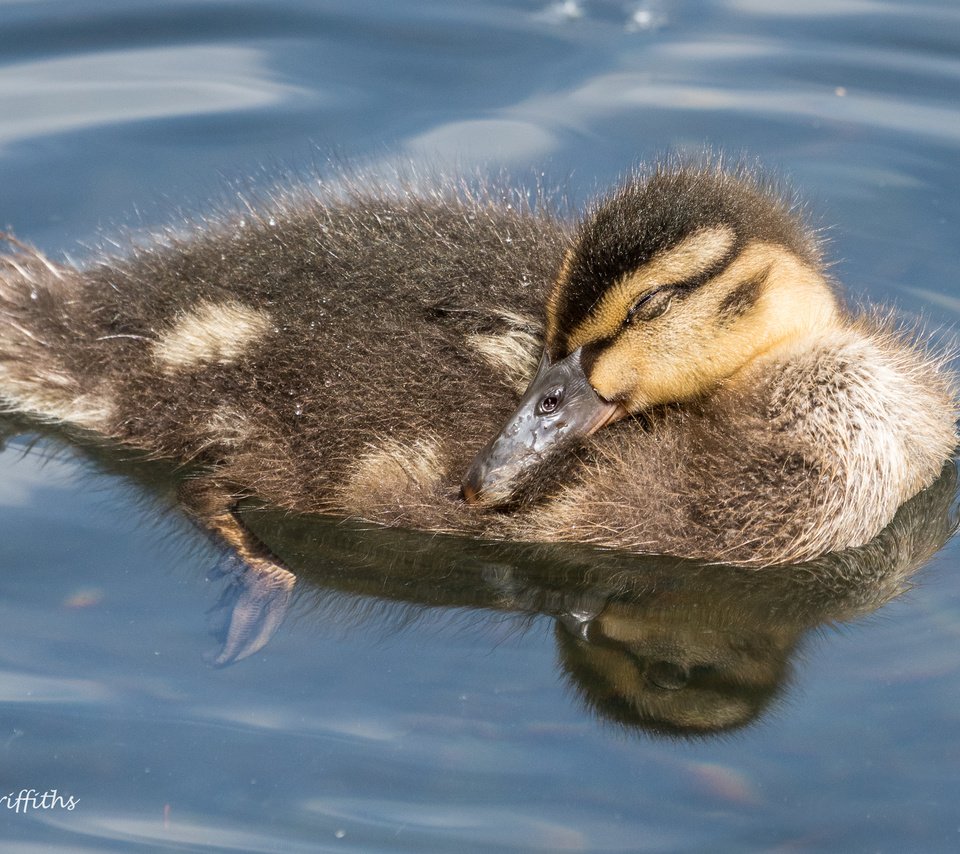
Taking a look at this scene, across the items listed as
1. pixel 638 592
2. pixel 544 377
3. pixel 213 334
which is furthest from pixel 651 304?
pixel 213 334

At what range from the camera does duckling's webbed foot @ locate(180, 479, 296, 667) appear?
10.4 feet

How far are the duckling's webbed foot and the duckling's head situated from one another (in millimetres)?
459

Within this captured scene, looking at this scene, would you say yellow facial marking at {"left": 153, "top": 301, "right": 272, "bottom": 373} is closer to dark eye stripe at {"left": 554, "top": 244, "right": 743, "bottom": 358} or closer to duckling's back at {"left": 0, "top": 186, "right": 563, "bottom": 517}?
duckling's back at {"left": 0, "top": 186, "right": 563, "bottom": 517}

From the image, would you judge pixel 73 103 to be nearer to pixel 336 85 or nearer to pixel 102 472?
pixel 336 85

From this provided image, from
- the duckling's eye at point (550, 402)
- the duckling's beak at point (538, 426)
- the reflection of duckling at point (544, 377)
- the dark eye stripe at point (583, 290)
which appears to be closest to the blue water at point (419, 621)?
the reflection of duckling at point (544, 377)

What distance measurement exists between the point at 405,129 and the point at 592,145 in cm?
61

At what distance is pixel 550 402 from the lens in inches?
127

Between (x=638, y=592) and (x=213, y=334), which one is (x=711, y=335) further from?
(x=213, y=334)

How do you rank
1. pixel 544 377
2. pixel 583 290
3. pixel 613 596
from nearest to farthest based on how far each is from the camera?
pixel 583 290 → pixel 544 377 → pixel 613 596

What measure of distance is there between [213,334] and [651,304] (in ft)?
3.21

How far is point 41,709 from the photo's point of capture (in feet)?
9.77

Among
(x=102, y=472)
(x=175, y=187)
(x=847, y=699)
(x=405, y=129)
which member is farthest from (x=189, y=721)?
(x=405, y=129)

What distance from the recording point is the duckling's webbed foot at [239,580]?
10.4 ft

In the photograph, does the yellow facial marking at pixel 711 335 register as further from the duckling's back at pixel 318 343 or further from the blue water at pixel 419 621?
the blue water at pixel 419 621
